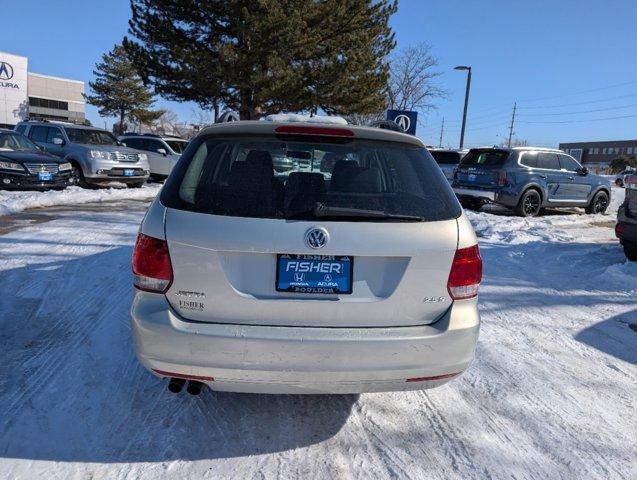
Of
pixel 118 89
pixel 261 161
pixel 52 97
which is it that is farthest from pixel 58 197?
pixel 52 97

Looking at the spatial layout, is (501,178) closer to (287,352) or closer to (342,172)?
(342,172)

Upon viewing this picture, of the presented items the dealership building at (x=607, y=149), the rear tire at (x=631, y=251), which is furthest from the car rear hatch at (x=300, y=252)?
the dealership building at (x=607, y=149)

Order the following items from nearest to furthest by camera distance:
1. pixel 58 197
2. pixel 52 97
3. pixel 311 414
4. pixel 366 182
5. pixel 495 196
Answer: pixel 366 182 < pixel 311 414 < pixel 58 197 < pixel 495 196 < pixel 52 97

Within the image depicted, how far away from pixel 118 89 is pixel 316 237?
52.7 metres

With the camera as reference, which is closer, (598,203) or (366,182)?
(366,182)

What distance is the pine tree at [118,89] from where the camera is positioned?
4859 centimetres

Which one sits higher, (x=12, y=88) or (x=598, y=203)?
(x=12, y=88)

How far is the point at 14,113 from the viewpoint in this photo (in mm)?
46906

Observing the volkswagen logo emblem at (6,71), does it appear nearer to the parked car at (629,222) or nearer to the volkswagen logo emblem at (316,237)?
the parked car at (629,222)

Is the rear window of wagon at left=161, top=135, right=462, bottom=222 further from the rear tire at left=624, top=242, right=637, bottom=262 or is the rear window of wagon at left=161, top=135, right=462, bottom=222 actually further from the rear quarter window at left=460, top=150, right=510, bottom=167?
the rear quarter window at left=460, top=150, right=510, bottom=167

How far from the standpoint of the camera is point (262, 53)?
1859 centimetres

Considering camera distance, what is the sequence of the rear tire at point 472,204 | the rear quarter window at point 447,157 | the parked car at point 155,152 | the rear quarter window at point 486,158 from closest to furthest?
the rear quarter window at point 486,158 → the rear tire at point 472,204 → the rear quarter window at point 447,157 → the parked car at point 155,152

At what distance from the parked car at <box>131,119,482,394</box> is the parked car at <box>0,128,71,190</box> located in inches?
433

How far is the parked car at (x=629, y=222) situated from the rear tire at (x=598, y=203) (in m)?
7.28
